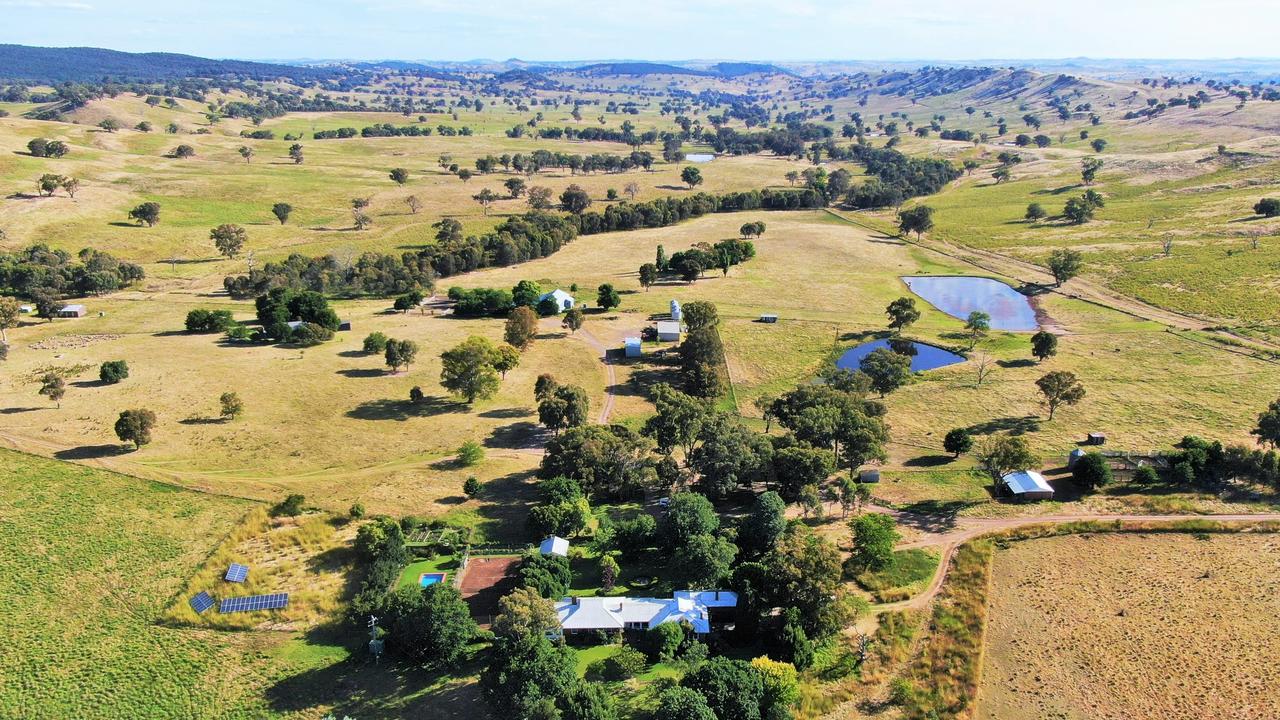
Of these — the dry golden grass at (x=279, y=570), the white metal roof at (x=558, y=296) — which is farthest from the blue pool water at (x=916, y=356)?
the dry golden grass at (x=279, y=570)

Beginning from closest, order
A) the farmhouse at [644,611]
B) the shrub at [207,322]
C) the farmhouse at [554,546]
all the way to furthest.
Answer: the farmhouse at [644,611] < the farmhouse at [554,546] < the shrub at [207,322]

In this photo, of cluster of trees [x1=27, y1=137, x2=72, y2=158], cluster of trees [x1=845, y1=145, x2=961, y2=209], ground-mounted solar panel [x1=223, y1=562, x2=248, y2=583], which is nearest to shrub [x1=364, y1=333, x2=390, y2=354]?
ground-mounted solar panel [x1=223, y1=562, x2=248, y2=583]

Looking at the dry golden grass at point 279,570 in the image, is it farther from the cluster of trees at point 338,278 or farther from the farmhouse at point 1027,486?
the cluster of trees at point 338,278

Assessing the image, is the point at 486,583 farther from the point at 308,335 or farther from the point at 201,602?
the point at 308,335

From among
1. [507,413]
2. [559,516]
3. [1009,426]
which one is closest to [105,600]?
[559,516]

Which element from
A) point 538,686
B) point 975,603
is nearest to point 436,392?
point 538,686

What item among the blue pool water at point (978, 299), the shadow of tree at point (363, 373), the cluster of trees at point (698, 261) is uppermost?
the cluster of trees at point (698, 261)
